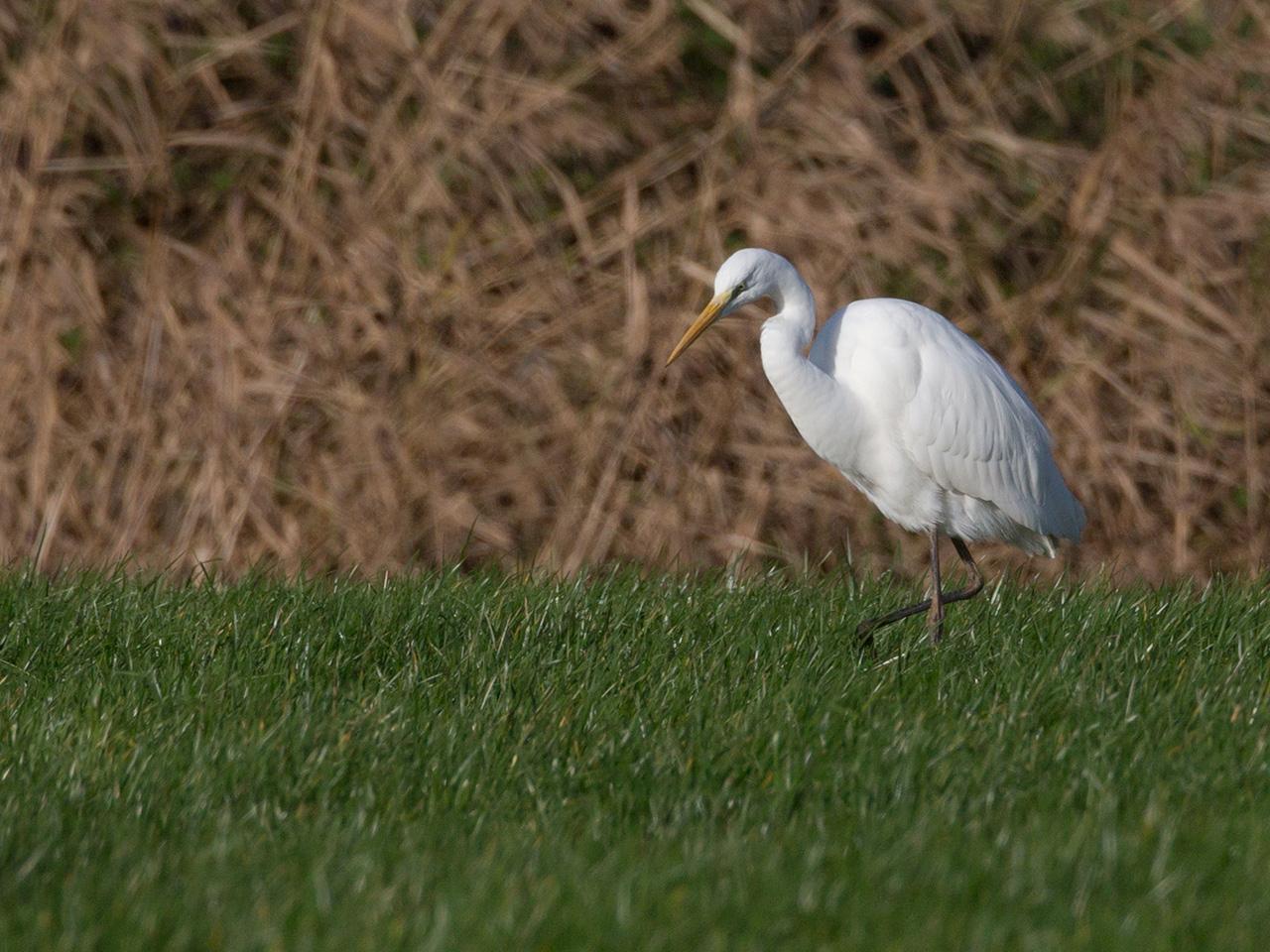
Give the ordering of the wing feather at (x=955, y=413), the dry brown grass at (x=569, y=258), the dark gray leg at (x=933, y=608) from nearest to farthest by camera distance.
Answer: the dark gray leg at (x=933, y=608)
the wing feather at (x=955, y=413)
the dry brown grass at (x=569, y=258)

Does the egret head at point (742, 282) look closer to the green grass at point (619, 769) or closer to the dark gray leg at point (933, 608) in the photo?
the green grass at point (619, 769)

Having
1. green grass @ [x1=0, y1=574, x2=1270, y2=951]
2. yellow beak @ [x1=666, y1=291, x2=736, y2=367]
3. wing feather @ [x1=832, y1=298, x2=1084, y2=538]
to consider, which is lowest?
green grass @ [x1=0, y1=574, x2=1270, y2=951]

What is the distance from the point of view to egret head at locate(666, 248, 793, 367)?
5.38m

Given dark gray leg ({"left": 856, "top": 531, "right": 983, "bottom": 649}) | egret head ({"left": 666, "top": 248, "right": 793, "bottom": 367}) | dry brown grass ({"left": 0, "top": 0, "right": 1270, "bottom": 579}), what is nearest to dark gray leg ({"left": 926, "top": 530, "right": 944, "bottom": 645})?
dark gray leg ({"left": 856, "top": 531, "right": 983, "bottom": 649})

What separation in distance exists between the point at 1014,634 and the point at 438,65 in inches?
169

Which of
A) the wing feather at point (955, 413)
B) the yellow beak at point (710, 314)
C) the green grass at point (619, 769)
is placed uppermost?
Answer: the yellow beak at point (710, 314)

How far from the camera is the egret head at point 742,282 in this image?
5375mm

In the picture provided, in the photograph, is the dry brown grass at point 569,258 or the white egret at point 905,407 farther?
the dry brown grass at point 569,258

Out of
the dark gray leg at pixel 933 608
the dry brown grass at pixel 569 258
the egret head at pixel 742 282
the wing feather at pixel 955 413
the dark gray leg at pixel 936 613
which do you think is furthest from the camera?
the dry brown grass at pixel 569 258

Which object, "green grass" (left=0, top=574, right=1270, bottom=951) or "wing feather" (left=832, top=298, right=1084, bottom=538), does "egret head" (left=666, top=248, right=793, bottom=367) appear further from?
"green grass" (left=0, top=574, right=1270, bottom=951)

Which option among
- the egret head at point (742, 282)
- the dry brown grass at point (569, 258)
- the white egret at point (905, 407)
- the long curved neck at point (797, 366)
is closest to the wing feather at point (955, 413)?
the white egret at point (905, 407)

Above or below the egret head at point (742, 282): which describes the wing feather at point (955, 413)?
below

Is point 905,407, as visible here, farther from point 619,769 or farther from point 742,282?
point 619,769

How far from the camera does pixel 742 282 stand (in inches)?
213
